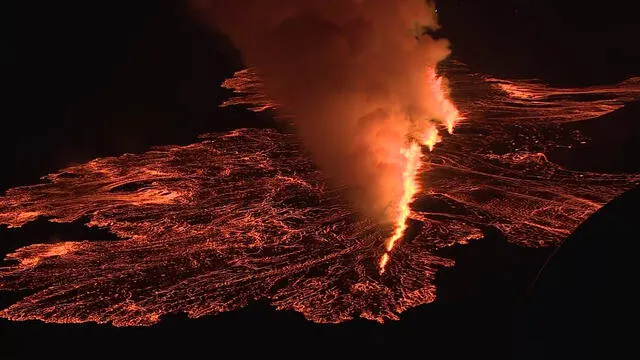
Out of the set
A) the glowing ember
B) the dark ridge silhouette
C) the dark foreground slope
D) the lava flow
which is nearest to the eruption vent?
the glowing ember

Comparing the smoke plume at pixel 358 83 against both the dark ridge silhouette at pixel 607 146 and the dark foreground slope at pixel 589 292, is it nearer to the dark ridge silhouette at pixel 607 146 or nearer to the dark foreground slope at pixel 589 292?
the dark ridge silhouette at pixel 607 146

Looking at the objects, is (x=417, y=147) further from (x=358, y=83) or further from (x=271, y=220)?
(x=271, y=220)

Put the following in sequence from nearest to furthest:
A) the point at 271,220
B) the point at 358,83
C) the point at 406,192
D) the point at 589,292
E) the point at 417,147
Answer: the point at 589,292 → the point at 271,220 → the point at 406,192 → the point at 417,147 → the point at 358,83

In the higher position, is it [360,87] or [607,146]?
[360,87]

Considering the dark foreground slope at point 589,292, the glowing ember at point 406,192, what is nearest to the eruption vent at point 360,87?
the glowing ember at point 406,192

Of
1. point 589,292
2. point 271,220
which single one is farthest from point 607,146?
point 589,292

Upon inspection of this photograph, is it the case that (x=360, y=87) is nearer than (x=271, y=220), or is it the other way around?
(x=271, y=220)
